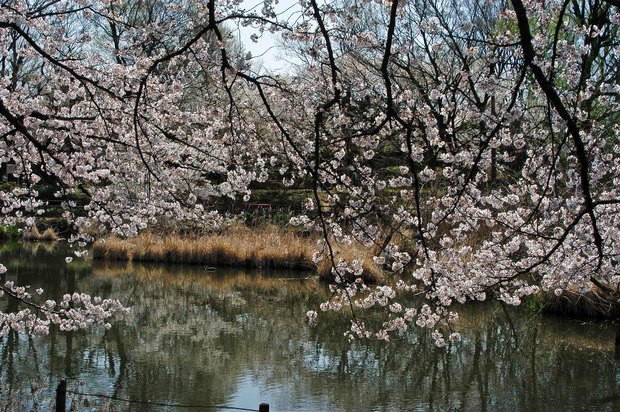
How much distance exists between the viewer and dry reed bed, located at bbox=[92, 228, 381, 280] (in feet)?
47.6

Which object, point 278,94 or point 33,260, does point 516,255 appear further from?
Result: point 33,260

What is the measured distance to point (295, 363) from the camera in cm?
767

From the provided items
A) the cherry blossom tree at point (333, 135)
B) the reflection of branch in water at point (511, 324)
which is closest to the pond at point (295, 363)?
the reflection of branch in water at point (511, 324)

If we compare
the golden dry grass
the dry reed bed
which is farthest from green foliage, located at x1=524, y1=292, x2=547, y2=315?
the golden dry grass

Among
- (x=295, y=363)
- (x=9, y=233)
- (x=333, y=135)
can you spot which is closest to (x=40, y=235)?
(x=9, y=233)

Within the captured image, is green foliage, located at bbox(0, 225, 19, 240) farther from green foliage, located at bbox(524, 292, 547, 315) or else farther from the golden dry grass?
Answer: green foliage, located at bbox(524, 292, 547, 315)

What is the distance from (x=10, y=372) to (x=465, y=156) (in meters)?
5.07

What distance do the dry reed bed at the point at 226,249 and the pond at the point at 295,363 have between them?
3173mm

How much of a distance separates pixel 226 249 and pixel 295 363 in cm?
763

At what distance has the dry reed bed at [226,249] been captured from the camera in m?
14.5

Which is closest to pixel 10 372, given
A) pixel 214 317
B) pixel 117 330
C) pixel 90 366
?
pixel 90 366

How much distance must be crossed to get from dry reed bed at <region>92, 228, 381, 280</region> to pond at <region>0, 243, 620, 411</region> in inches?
125

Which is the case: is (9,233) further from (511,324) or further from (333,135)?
(333,135)

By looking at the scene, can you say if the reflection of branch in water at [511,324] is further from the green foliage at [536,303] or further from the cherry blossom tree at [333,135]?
the cherry blossom tree at [333,135]
